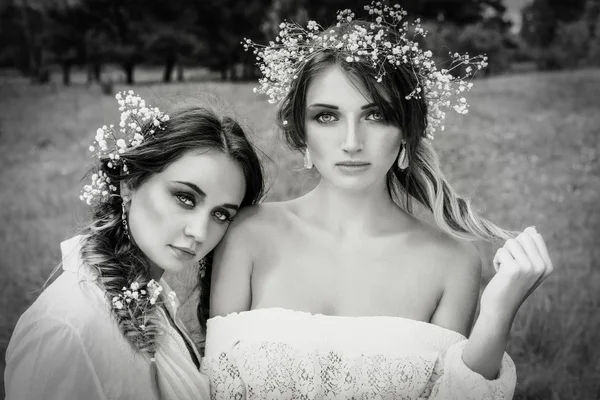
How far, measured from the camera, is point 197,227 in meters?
2.64

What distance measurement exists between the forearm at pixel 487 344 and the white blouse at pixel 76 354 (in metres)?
1.06

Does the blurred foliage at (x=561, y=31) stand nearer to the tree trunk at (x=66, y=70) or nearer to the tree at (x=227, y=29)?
the tree at (x=227, y=29)

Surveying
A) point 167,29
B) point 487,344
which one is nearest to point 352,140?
point 487,344

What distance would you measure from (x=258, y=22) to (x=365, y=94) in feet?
11.9

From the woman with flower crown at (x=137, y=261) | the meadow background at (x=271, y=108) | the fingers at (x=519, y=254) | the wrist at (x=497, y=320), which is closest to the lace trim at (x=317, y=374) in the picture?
the woman with flower crown at (x=137, y=261)

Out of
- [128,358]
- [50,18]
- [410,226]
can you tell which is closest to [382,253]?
[410,226]

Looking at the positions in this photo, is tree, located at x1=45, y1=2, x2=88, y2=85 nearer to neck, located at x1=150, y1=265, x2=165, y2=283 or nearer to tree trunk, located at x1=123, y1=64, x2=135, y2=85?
tree trunk, located at x1=123, y1=64, x2=135, y2=85

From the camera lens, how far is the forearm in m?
2.54

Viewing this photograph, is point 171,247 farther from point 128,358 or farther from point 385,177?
point 385,177

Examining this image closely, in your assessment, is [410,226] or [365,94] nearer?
[365,94]

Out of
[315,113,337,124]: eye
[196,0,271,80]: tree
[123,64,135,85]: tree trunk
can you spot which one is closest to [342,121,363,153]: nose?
[315,113,337,124]: eye

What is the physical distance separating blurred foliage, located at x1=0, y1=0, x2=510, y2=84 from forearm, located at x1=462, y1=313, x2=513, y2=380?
3643mm

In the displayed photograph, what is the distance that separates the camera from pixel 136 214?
8.82 ft

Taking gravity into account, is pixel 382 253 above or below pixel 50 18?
below
